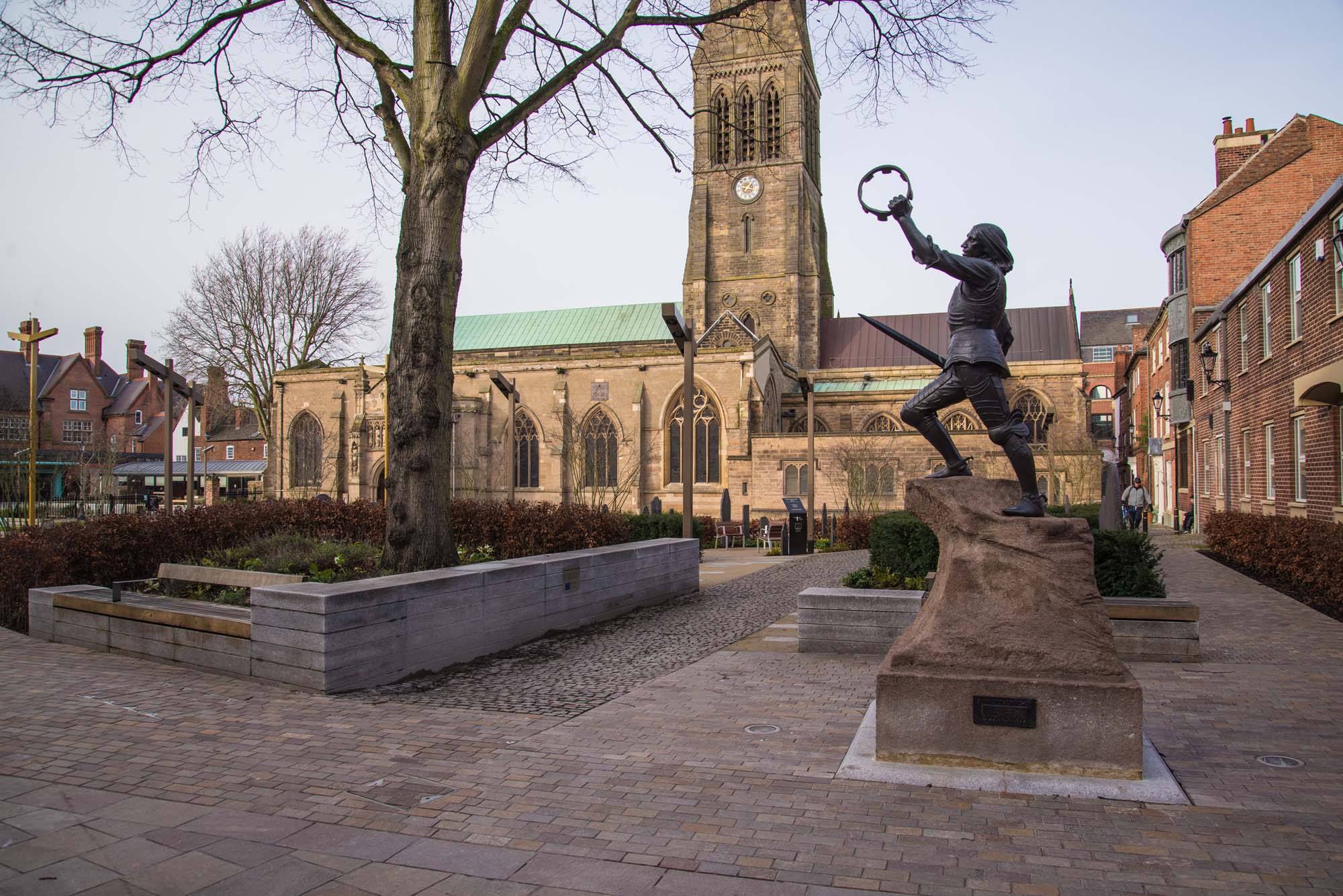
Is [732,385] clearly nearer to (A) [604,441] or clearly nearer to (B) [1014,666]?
(A) [604,441]

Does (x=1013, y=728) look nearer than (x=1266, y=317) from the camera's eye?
Yes

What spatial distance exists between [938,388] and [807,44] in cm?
5135

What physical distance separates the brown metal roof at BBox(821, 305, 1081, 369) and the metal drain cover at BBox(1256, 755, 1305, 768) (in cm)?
4665

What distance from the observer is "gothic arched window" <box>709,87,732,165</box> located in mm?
51594

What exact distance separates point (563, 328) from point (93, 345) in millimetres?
37974

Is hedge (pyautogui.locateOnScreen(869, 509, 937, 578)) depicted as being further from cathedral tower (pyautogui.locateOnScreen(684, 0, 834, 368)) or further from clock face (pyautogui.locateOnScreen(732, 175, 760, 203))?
clock face (pyautogui.locateOnScreen(732, 175, 760, 203))

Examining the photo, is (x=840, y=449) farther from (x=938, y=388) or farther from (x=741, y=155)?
(x=938, y=388)

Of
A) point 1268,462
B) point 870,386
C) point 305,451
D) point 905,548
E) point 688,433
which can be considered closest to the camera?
point 905,548

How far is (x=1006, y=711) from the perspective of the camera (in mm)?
4551

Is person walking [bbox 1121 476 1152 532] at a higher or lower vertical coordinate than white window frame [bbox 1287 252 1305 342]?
lower

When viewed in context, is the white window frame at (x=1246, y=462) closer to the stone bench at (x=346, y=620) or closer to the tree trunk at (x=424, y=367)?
the stone bench at (x=346, y=620)

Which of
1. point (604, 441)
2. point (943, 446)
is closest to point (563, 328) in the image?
point (604, 441)

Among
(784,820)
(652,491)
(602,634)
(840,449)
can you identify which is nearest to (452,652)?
(602,634)

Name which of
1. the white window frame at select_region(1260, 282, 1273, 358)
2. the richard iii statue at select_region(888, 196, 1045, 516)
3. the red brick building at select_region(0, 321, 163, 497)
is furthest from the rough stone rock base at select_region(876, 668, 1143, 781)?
the red brick building at select_region(0, 321, 163, 497)
